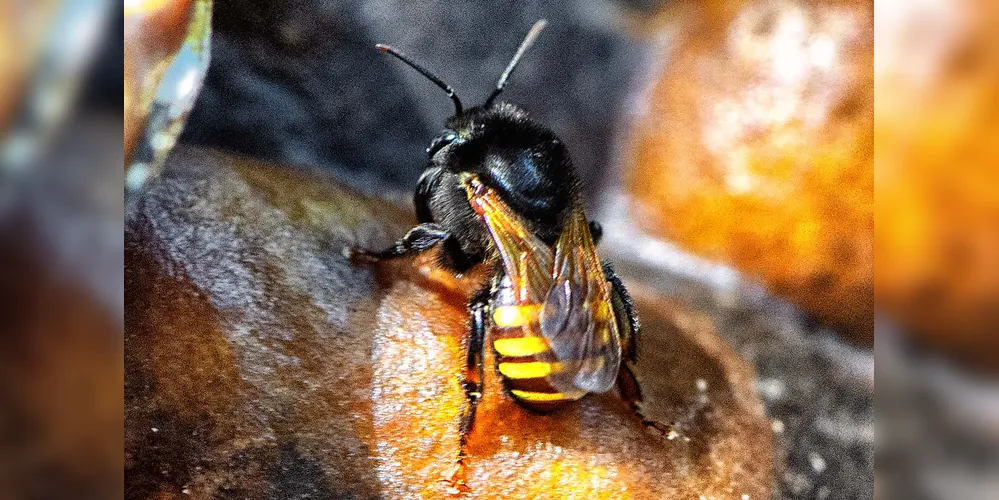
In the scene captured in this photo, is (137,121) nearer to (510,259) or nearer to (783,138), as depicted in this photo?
(510,259)

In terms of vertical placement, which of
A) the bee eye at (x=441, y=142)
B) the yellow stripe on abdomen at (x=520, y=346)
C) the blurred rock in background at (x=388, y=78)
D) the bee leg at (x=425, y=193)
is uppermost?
the blurred rock in background at (x=388, y=78)
